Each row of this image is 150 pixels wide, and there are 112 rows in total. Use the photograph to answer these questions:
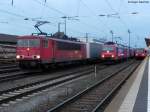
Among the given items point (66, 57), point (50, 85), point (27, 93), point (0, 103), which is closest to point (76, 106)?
point (0, 103)

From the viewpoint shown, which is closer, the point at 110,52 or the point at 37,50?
the point at 37,50

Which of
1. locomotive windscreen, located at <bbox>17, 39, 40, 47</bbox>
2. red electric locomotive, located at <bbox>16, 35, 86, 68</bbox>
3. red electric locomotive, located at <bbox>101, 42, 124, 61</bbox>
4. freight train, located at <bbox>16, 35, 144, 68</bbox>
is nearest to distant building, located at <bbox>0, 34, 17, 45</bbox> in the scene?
red electric locomotive, located at <bbox>101, 42, 124, 61</bbox>

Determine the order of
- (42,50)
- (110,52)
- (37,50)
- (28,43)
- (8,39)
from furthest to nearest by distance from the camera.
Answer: (8,39) → (110,52) → (28,43) → (42,50) → (37,50)

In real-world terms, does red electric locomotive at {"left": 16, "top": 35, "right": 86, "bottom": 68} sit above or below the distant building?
below

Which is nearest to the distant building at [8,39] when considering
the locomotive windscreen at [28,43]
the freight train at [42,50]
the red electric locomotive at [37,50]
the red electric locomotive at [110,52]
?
the red electric locomotive at [110,52]

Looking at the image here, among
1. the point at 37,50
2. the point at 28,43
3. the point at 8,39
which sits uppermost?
the point at 8,39

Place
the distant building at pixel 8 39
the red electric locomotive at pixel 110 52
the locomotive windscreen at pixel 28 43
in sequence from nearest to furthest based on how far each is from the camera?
the locomotive windscreen at pixel 28 43 → the red electric locomotive at pixel 110 52 → the distant building at pixel 8 39

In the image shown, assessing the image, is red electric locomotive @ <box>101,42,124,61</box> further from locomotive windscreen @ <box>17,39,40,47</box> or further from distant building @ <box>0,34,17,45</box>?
locomotive windscreen @ <box>17,39,40,47</box>

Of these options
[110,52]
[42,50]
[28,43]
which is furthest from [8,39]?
[42,50]

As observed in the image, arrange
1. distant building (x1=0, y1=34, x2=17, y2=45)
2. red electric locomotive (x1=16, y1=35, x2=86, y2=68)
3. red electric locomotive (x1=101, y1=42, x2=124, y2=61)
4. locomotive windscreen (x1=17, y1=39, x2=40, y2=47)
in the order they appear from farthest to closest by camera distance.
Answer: distant building (x1=0, y1=34, x2=17, y2=45), red electric locomotive (x1=101, y1=42, x2=124, y2=61), locomotive windscreen (x1=17, y1=39, x2=40, y2=47), red electric locomotive (x1=16, y1=35, x2=86, y2=68)

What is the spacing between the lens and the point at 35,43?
32.6 m

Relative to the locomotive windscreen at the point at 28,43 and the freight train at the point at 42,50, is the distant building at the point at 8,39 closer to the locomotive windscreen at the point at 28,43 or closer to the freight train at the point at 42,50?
the freight train at the point at 42,50

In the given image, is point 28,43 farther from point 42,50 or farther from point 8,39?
point 8,39

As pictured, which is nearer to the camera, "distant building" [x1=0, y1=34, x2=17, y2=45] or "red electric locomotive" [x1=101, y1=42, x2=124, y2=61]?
"red electric locomotive" [x1=101, y1=42, x2=124, y2=61]
